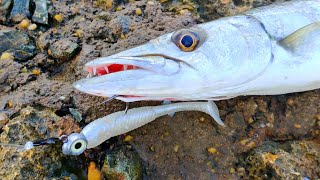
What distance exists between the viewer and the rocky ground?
3.24 metres

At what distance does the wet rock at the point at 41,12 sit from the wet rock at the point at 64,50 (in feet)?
1.06

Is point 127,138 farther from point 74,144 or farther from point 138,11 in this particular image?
point 138,11

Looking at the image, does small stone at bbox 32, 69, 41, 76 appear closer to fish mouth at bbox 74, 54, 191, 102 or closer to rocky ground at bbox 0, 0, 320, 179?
rocky ground at bbox 0, 0, 320, 179

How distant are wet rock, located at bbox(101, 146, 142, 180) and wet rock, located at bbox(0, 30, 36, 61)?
A: 1.25m

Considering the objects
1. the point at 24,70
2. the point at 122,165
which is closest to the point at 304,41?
the point at 122,165

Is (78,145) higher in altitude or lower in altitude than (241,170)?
higher

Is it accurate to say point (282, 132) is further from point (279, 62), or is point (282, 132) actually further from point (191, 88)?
point (191, 88)

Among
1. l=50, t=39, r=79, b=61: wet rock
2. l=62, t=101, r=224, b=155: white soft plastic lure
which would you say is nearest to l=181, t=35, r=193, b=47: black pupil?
l=62, t=101, r=224, b=155: white soft plastic lure

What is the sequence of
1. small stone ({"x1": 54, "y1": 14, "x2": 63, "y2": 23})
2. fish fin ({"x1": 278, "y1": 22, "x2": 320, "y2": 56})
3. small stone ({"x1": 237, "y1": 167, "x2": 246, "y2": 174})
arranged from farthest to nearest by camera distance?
small stone ({"x1": 54, "y1": 14, "x2": 63, "y2": 23})
small stone ({"x1": 237, "y1": 167, "x2": 246, "y2": 174})
fish fin ({"x1": 278, "y1": 22, "x2": 320, "y2": 56})

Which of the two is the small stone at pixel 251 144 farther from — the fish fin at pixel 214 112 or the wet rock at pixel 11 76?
the wet rock at pixel 11 76

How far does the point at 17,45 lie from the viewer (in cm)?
379

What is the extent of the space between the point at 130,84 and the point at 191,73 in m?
0.45

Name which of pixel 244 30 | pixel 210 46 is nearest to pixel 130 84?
pixel 210 46

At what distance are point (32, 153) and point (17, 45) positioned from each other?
1.20 meters
